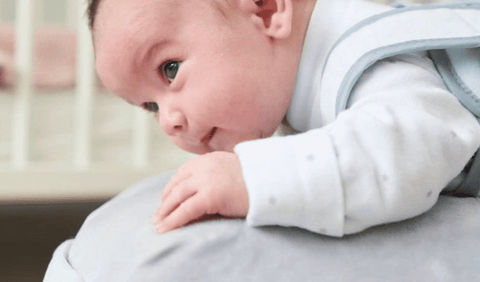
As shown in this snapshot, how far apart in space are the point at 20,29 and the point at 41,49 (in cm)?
7

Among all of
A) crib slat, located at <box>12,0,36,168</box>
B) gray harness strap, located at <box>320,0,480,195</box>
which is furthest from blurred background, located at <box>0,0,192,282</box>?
gray harness strap, located at <box>320,0,480,195</box>

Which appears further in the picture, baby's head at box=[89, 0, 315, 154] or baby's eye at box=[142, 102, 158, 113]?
baby's eye at box=[142, 102, 158, 113]

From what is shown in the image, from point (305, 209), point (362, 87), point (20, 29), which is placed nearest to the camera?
point (305, 209)

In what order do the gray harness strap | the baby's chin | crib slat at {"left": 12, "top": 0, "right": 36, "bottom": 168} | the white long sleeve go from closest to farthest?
the white long sleeve < the gray harness strap < the baby's chin < crib slat at {"left": 12, "top": 0, "right": 36, "bottom": 168}

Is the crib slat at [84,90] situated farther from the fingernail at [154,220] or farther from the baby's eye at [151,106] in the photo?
the fingernail at [154,220]

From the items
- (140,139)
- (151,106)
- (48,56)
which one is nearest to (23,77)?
(48,56)

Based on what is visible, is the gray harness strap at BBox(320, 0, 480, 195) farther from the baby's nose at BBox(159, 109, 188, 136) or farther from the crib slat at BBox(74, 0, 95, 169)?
the crib slat at BBox(74, 0, 95, 169)

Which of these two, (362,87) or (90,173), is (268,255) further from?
(90,173)

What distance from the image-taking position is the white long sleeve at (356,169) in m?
0.42

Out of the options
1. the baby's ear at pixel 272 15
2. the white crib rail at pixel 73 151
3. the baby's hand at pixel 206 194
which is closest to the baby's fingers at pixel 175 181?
the baby's hand at pixel 206 194

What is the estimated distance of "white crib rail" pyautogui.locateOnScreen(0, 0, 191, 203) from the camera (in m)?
1.29

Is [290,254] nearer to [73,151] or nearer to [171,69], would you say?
[171,69]

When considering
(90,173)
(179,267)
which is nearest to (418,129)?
(179,267)

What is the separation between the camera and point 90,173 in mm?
1345
